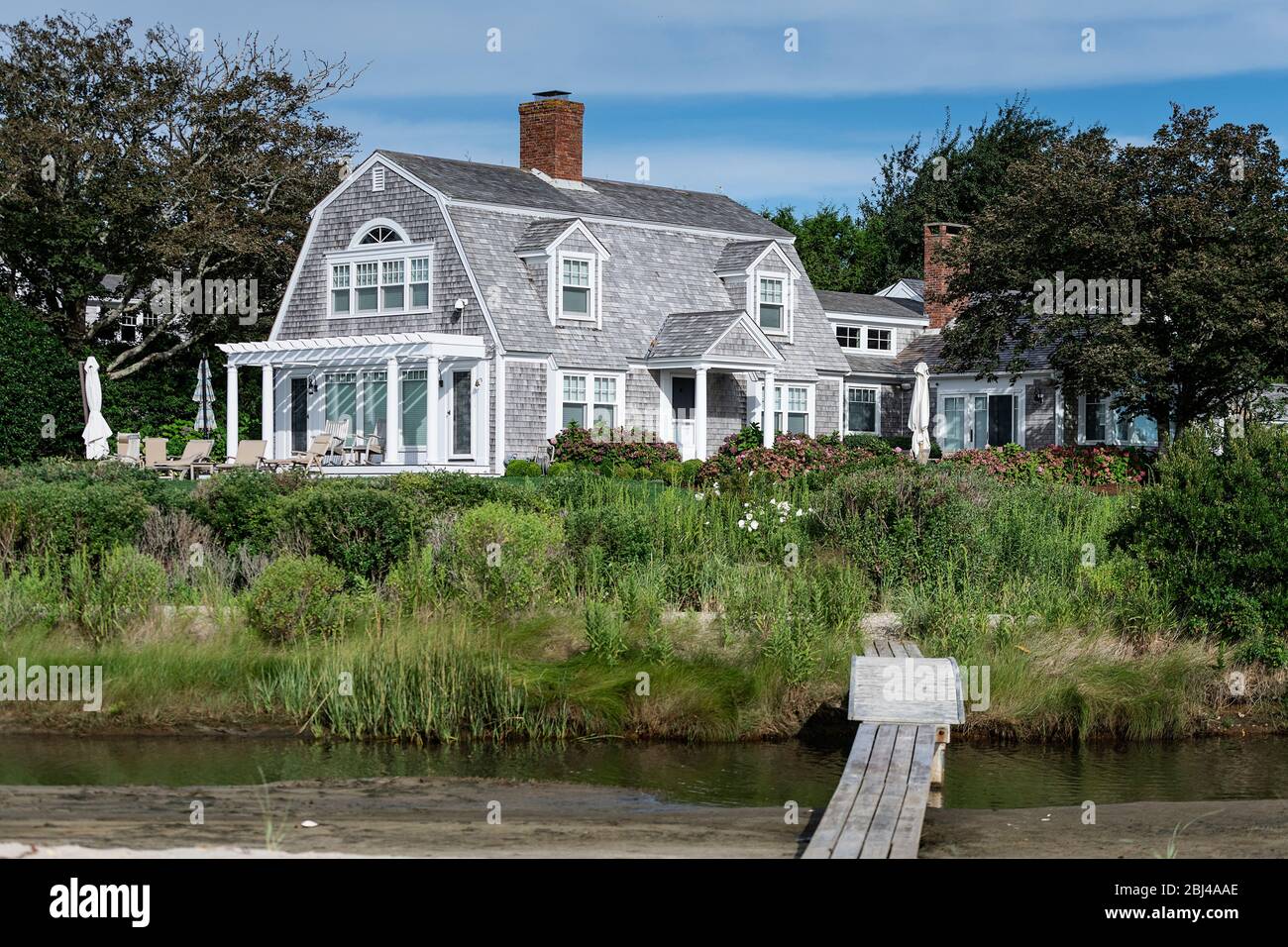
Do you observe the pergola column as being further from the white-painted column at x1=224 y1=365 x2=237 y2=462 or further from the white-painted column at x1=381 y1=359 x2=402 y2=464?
the white-painted column at x1=381 y1=359 x2=402 y2=464

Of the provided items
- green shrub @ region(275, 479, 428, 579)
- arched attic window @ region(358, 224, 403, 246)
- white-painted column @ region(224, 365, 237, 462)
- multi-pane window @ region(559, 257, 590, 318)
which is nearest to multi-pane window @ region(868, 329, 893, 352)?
multi-pane window @ region(559, 257, 590, 318)

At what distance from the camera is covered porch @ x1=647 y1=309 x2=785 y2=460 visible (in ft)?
109

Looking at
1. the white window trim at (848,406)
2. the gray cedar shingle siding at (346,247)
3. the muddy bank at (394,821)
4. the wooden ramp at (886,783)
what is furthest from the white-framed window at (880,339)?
the muddy bank at (394,821)

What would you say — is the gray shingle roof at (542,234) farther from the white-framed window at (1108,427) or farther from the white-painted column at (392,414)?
the white-framed window at (1108,427)

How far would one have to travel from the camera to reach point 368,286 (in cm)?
3359

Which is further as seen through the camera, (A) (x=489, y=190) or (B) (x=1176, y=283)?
(A) (x=489, y=190)

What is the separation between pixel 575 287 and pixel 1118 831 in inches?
983

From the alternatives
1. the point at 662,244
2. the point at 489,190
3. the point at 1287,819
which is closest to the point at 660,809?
the point at 1287,819

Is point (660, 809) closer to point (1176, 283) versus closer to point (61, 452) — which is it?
point (1176, 283)

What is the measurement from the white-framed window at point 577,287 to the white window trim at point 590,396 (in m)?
1.28

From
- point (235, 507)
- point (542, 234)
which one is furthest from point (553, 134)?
point (235, 507)

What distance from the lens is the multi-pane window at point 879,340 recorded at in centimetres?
4175
